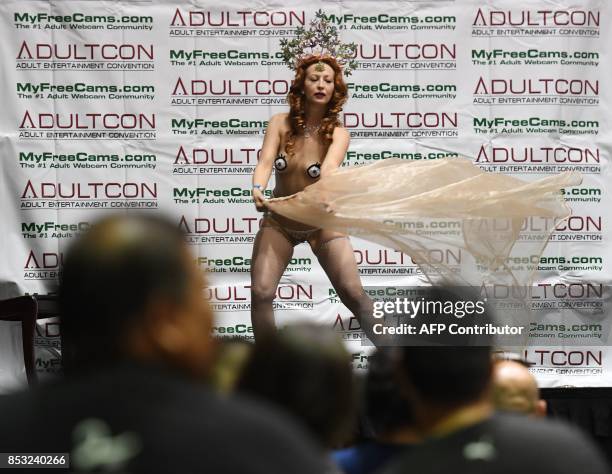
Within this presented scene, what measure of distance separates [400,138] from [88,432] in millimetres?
5803

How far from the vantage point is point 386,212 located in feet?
16.6

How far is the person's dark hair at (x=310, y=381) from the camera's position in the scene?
1823mm

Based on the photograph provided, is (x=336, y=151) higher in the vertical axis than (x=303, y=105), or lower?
lower

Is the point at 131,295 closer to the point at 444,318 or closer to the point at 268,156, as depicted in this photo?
the point at 444,318

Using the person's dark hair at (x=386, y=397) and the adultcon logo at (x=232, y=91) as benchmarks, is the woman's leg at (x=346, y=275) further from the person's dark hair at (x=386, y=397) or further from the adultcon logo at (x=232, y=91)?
the person's dark hair at (x=386, y=397)

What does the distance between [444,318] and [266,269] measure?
321 cm

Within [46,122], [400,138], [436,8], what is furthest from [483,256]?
[46,122]

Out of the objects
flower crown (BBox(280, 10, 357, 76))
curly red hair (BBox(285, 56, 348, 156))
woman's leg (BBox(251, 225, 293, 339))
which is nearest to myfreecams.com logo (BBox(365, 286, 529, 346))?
woman's leg (BBox(251, 225, 293, 339))

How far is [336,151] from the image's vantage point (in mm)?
5547

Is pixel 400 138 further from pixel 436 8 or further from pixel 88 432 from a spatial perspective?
pixel 88 432

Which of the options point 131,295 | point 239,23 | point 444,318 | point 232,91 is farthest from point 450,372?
point 239,23

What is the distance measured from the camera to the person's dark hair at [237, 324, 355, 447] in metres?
1.82

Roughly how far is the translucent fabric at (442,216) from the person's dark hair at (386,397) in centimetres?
257

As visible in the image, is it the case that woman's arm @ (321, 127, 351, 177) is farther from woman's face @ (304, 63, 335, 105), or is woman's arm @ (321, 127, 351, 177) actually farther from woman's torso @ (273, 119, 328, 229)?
woman's face @ (304, 63, 335, 105)
